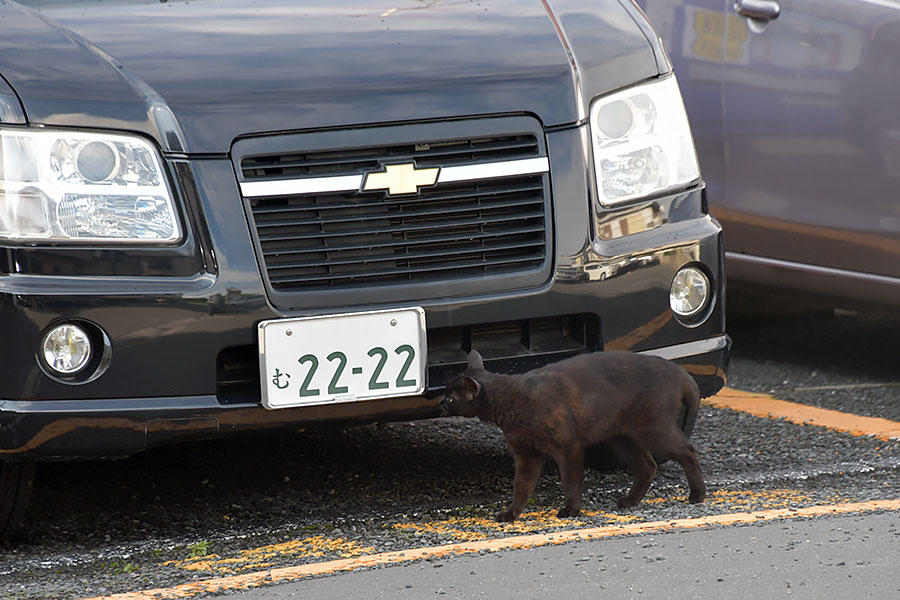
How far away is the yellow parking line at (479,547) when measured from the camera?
3.68m

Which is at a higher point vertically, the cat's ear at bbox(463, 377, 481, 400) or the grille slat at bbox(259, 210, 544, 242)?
the grille slat at bbox(259, 210, 544, 242)

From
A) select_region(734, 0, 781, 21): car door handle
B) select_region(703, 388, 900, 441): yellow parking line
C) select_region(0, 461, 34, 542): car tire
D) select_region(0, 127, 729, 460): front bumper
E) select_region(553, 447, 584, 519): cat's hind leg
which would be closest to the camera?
select_region(0, 127, 729, 460): front bumper

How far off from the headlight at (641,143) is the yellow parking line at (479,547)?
89 cm

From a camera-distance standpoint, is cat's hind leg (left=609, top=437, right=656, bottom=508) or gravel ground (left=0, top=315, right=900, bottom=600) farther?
cat's hind leg (left=609, top=437, right=656, bottom=508)

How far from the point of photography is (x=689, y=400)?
14.6 feet

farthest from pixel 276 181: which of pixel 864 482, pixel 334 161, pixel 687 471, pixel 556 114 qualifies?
pixel 864 482

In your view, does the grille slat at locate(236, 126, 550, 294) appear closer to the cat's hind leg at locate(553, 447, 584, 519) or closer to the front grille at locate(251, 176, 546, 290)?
the front grille at locate(251, 176, 546, 290)

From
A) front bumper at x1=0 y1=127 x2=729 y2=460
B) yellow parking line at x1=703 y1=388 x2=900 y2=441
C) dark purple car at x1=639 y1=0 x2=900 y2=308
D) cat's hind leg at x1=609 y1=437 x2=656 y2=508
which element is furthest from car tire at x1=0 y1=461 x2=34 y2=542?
dark purple car at x1=639 y1=0 x2=900 y2=308

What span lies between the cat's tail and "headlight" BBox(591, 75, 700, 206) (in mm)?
540

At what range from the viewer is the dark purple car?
222 inches

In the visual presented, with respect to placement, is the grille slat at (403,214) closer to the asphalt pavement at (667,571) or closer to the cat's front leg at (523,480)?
the cat's front leg at (523,480)

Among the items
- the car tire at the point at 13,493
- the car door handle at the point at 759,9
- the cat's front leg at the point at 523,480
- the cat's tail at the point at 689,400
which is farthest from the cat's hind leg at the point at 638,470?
the car door handle at the point at 759,9

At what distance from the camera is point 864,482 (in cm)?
460

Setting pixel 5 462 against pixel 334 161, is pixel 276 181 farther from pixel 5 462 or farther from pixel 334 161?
pixel 5 462
